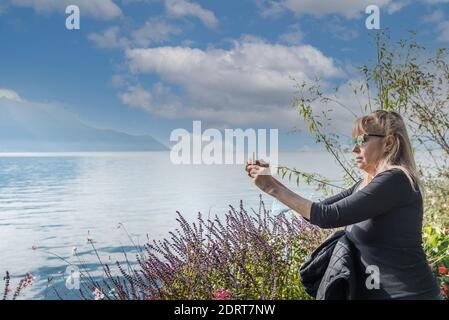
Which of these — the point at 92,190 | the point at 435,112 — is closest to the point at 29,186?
the point at 92,190

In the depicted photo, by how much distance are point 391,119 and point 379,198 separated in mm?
474

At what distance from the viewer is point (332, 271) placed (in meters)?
2.46

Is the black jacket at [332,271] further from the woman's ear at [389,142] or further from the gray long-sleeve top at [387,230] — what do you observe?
the woman's ear at [389,142]

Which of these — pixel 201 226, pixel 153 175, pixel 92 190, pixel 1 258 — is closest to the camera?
pixel 201 226

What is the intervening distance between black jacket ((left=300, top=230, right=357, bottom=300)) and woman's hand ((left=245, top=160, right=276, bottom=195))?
1.55 ft

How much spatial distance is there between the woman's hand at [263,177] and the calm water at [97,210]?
705 millimetres

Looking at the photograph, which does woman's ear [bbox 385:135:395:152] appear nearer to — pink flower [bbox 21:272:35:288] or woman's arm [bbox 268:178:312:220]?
woman's arm [bbox 268:178:312:220]

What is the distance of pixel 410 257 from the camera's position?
239 centimetres

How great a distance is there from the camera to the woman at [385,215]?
7.50 feet

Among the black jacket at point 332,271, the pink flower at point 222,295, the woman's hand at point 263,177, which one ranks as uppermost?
the woman's hand at point 263,177

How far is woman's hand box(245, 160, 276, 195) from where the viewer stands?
2.36 m

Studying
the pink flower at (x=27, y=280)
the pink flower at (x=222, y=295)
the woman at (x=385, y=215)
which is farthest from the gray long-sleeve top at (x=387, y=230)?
the pink flower at (x=27, y=280)

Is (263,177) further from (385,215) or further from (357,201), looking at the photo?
(385,215)

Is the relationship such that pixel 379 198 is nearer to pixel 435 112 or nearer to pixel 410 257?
pixel 410 257
